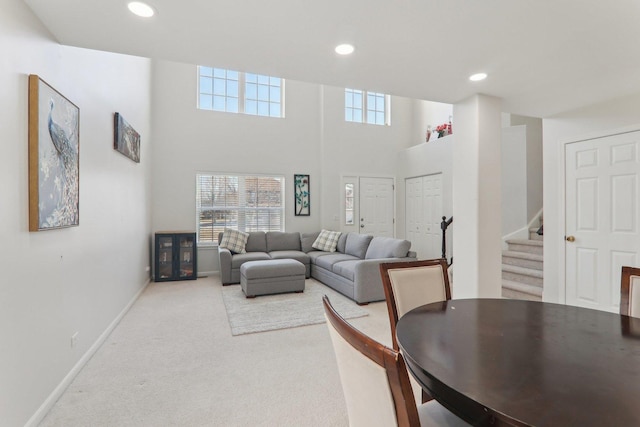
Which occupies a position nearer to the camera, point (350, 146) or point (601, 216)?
point (601, 216)

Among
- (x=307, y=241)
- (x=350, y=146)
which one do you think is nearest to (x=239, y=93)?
(x=350, y=146)

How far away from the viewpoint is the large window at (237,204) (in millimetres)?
5883

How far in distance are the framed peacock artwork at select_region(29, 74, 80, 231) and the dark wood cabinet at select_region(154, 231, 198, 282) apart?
124 inches

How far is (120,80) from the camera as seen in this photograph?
11.1 ft

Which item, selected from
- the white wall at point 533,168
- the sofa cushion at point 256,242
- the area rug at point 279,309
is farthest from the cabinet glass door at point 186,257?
the white wall at point 533,168

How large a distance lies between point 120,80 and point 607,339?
4.46 metres

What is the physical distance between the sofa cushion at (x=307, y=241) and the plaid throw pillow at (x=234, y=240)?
1131mm

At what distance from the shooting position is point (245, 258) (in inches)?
201

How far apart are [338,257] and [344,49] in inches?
140

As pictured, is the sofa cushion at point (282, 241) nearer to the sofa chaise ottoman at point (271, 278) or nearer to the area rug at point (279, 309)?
the area rug at point (279, 309)

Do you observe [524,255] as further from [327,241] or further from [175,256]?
[175,256]

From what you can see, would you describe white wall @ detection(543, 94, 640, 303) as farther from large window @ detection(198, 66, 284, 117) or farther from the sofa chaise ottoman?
large window @ detection(198, 66, 284, 117)

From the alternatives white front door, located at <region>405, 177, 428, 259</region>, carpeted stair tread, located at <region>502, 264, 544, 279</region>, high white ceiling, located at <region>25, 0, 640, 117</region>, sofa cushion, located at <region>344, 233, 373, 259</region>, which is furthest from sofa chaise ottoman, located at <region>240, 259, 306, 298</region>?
white front door, located at <region>405, 177, 428, 259</region>

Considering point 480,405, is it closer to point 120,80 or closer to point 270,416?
point 270,416
